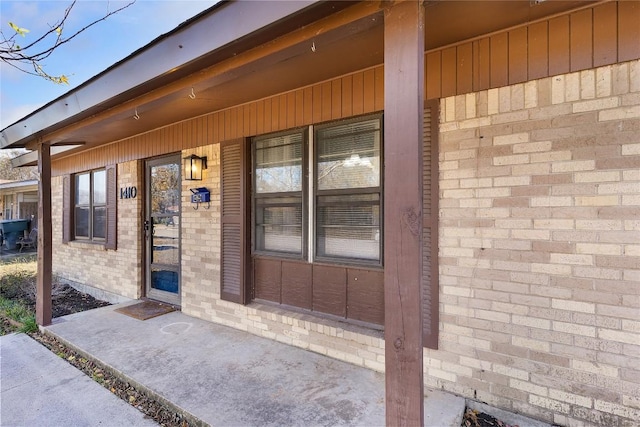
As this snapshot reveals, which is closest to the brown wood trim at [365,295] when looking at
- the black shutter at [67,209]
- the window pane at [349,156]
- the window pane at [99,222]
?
the window pane at [349,156]

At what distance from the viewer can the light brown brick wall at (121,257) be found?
16.3 feet

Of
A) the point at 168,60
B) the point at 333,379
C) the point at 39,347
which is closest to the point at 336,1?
the point at 168,60

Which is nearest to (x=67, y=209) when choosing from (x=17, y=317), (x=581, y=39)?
(x=17, y=317)

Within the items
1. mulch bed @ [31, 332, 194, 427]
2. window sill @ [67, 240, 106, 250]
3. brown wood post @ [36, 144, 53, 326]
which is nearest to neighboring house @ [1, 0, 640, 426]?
brown wood post @ [36, 144, 53, 326]

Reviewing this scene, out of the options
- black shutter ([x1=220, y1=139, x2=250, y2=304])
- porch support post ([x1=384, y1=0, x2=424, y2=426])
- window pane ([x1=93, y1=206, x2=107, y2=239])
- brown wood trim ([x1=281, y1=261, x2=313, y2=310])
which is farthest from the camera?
window pane ([x1=93, y1=206, x2=107, y2=239])

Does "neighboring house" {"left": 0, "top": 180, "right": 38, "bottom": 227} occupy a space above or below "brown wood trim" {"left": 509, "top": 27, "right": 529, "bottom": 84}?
below

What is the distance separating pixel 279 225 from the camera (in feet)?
11.4

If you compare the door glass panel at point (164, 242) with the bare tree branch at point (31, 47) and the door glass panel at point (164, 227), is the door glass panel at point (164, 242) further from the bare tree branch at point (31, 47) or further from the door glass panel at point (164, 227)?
the bare tree branch at point (31, 47)

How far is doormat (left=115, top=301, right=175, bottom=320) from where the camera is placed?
4126mm

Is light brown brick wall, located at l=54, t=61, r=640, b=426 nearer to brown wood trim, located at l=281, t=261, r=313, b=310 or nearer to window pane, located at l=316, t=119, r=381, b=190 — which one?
window pane, located at l=316, t=119, r=381, b=190

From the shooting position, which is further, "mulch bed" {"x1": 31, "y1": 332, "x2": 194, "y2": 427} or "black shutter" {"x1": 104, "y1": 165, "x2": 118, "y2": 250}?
"black shutter" {"x1": 104, "y1": 165, "x2": 118, "y2": 250}

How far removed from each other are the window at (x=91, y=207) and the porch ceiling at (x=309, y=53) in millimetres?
2049

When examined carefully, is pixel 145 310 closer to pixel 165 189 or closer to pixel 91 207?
pixel 165 189

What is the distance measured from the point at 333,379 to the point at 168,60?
2643 millimetres
